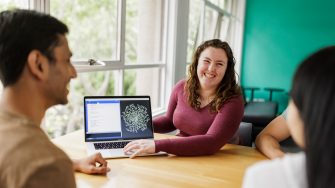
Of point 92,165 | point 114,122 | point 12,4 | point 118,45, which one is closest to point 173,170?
point 92,165

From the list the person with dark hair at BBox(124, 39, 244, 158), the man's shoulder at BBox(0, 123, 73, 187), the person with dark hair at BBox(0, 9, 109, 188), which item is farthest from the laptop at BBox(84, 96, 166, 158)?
the man's shoulder at BBox(0, 123, 73, 187)

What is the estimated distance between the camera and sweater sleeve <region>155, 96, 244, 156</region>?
1.55 m

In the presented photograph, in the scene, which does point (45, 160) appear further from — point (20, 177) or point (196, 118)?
point (196, 118)

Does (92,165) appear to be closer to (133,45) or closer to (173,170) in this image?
(173,170)

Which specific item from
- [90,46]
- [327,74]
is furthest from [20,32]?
[90,46]

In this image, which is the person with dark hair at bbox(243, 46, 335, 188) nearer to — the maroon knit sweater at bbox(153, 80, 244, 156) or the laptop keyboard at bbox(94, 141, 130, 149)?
the maroon knit sweater at bbox(153, 80, 244, 156)

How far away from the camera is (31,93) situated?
31.3 inches

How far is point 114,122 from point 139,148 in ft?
0.71

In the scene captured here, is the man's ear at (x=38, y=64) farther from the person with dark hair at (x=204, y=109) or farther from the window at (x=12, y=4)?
the window at (x=12, y=4)

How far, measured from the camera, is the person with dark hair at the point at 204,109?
1565mm

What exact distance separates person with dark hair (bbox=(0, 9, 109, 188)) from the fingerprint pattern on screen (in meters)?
0.79

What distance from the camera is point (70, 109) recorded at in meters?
3.40

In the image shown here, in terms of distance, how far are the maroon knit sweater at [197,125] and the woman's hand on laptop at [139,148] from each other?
0.10 ft

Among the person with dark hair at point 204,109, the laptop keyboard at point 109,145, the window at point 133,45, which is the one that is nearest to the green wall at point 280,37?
the window at point 133,45
